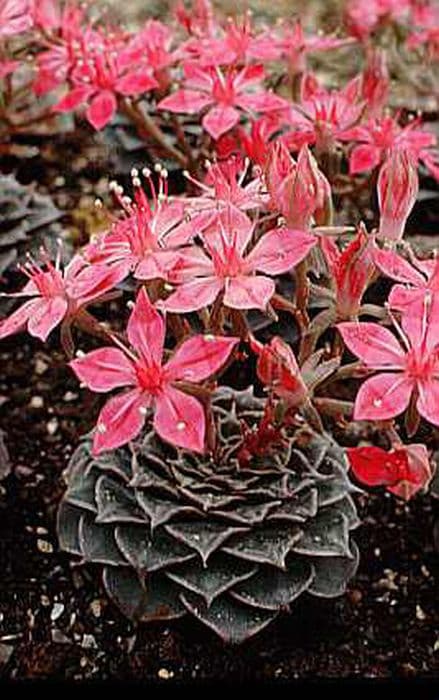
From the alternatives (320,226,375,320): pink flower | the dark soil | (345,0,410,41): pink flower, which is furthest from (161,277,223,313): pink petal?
(345,0,410,41): pink flower

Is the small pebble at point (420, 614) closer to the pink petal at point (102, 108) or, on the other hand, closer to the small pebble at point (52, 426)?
the small pebble at point (52, 426)

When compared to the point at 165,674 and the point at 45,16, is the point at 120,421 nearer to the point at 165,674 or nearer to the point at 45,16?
the point at 165,674

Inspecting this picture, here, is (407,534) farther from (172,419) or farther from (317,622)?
(172,419)

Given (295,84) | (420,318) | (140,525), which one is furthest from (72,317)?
(295,84)

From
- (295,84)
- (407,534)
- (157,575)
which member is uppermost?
(295,84)

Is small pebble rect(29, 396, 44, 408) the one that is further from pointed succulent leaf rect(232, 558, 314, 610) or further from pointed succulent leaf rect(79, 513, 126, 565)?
pointed succulent leaf rect(232, 558, 314, 610)

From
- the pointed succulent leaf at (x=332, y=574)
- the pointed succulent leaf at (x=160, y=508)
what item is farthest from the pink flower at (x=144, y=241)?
the pointed succulent leaf at (x=332, y=574)

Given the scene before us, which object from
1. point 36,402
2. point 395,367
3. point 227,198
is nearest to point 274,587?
point 395,367
